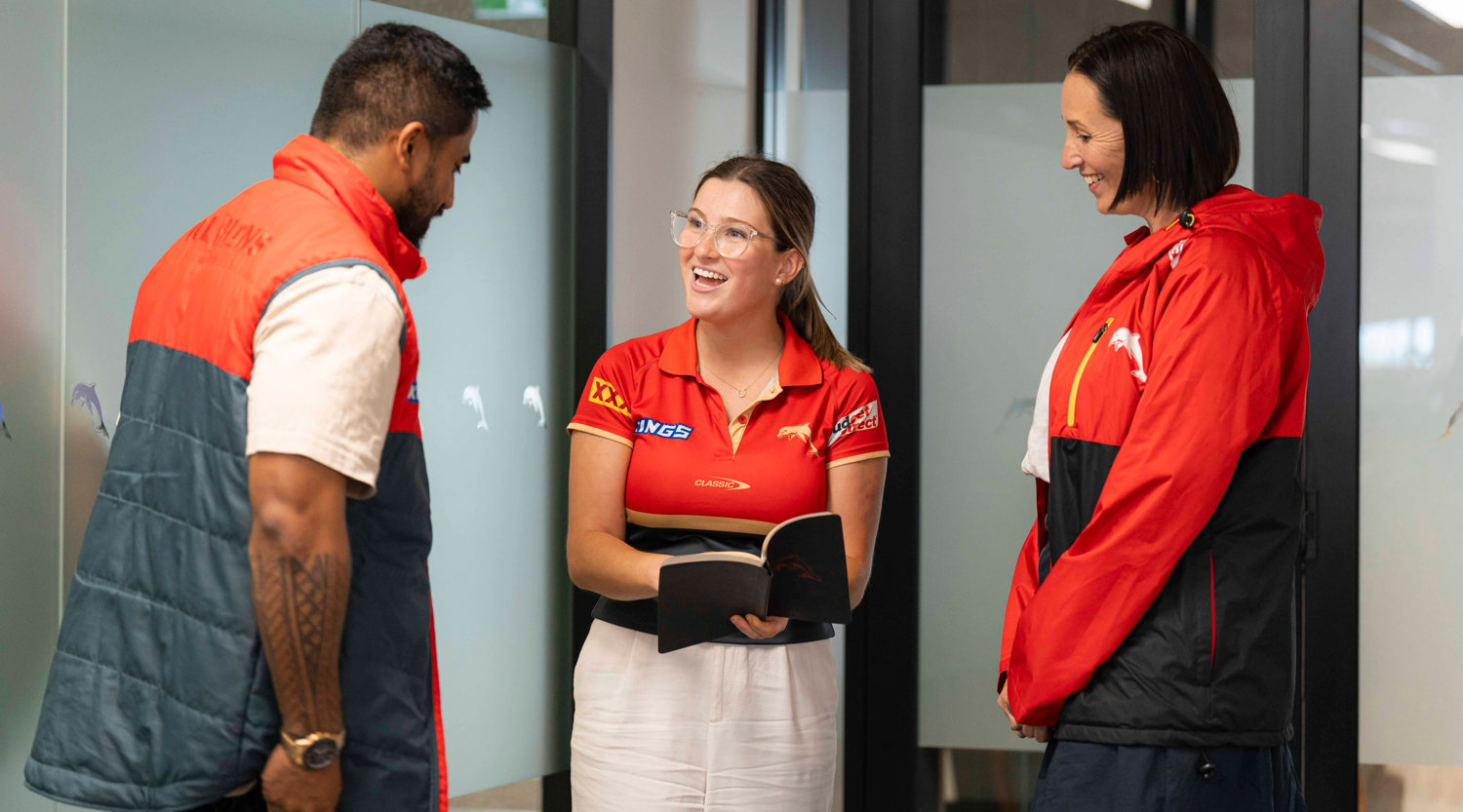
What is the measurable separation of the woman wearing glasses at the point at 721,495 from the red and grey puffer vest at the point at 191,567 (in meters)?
0.62

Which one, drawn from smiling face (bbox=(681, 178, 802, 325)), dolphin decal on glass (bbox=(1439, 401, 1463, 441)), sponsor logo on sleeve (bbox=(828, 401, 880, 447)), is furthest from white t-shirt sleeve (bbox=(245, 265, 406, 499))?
dolphin decal on glass (bbox=(1439, 401, 1463, 441))

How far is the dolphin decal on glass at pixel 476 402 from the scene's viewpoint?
98.7 inches

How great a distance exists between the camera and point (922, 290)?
270 centimetres

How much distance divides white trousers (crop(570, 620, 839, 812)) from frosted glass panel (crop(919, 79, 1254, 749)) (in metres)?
0.93

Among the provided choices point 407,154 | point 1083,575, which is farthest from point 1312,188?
point 407,154

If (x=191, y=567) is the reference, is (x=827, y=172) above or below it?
above

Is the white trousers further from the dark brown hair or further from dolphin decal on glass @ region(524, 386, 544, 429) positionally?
dolphin decal on glass @ region(524, 386, 544, 429)

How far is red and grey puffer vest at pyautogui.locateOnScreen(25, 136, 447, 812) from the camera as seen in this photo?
1.13m

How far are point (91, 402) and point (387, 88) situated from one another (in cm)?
103

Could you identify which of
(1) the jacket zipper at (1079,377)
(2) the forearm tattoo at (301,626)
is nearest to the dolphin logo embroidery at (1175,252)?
(1) the jacket zipper at (1079,377)

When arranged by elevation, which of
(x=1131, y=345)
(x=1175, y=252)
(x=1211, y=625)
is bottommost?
(x=1211, y=625)

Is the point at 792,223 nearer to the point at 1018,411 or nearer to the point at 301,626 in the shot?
the point at 1018,411

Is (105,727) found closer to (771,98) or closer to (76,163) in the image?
(76,163)

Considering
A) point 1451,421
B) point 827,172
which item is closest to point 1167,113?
point 827,172
